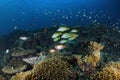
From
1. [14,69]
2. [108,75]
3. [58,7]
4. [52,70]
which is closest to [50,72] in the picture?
[52,70]

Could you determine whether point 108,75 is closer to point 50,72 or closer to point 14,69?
point 50,72

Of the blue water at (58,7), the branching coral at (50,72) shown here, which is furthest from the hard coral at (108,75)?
the blue water at (58,7)

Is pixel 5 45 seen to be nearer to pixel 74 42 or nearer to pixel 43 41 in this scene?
pixel 43 41

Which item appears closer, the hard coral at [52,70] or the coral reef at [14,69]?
the hard coral at [52,70]

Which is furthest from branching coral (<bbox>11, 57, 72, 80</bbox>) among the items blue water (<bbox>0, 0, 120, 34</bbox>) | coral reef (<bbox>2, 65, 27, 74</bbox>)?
blue water (<bbox>0, 0, 120, 34</bbox>)

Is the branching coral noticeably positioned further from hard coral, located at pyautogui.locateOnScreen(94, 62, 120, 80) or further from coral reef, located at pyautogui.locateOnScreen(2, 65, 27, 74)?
coral reef, located at pyautogui.locateOnScreen(2, 65, 27, 74)

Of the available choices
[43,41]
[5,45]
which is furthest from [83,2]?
[43,41]

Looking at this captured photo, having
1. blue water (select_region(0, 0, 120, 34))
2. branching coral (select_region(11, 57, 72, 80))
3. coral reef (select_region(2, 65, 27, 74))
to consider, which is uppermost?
branching coral (select_region(11, 57, 72, 80))

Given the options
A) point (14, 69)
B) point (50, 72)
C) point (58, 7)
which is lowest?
point (58, 7)

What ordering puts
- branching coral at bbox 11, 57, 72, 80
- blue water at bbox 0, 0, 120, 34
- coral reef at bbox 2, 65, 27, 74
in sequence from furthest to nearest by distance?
blue water at bbox 0, 0, 120, 34
coral reef at bbox 2, 65, 27, 74
branching coral at bbox 11, 57, 72, 80

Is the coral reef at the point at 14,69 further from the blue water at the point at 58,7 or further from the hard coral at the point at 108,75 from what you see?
the blue water at the point at 58,7

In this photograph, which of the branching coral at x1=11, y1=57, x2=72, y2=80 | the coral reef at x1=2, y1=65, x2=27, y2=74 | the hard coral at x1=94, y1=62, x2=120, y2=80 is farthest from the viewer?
the coral reef at x1=2, y1=65, x2=27, y2=74

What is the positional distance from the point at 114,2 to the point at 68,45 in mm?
30142

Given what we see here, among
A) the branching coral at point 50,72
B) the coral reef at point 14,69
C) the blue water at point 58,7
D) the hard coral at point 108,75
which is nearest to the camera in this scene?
the branching coral at point 50,72
